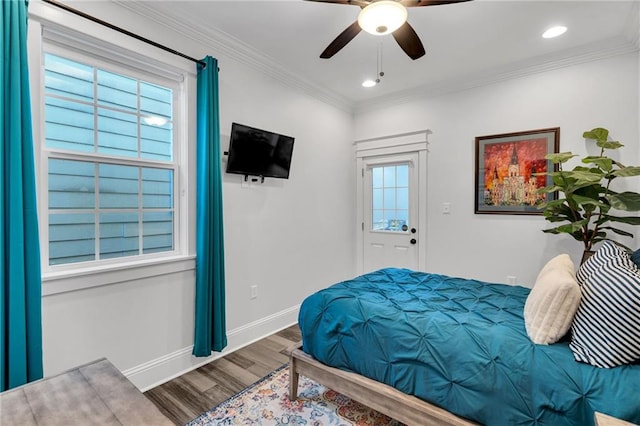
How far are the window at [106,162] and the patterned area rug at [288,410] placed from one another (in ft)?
4.19

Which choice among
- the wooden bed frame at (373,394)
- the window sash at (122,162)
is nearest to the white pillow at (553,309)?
the wooden bed frame at (373,394)

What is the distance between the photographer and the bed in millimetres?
1215

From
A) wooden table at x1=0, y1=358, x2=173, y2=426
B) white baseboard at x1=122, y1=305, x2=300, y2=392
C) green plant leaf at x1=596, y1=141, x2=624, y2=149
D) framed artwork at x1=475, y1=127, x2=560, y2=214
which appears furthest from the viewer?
framed artwork at x1=475, y1=127, x2=560, y2=214

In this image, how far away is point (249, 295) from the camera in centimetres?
308

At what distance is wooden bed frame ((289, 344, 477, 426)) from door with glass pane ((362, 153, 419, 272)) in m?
2.42

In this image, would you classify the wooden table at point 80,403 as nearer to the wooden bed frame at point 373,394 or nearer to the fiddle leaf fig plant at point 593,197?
the wooden bed frame at point 373,394

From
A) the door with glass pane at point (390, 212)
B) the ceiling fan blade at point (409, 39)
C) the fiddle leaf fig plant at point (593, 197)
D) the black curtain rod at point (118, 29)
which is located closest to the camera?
the black curtain rod at point (118, 29)

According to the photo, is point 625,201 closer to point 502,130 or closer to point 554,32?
point 502,130

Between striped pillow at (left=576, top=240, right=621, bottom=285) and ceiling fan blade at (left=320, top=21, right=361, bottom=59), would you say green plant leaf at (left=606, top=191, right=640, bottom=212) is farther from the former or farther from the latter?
ceiling fan blade at (left=320, top=21, right=361, bottom=59)

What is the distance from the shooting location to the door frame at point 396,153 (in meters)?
3.92

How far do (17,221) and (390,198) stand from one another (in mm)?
3687

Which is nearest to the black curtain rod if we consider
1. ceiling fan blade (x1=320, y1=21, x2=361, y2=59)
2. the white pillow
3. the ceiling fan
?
ceiling fan blade (x1=320, y1=21, x2=361, y2=59)

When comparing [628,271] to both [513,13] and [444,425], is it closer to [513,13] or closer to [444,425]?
[444,425]

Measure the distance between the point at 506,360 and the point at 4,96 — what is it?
110 inches
